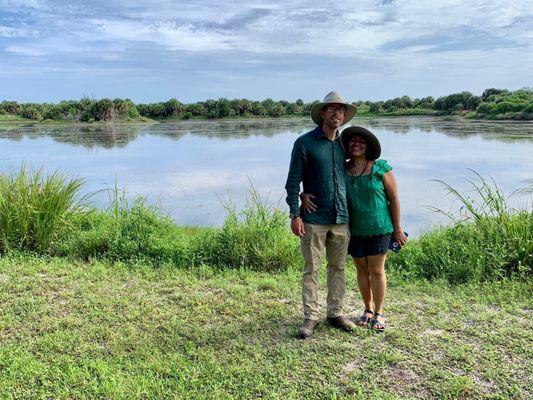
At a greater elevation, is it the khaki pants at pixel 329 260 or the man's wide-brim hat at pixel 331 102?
the man's wide-brim hat at pixel 331 102

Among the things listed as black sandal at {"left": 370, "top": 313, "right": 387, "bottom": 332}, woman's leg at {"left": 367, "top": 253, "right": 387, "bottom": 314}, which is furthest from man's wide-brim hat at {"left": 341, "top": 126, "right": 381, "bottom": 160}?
black sandal at {"left": 370, "top": 313, "right": 387, "bottom": 332}

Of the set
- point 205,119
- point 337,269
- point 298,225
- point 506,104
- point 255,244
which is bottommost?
point 255,244

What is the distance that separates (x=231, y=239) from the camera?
509 cm

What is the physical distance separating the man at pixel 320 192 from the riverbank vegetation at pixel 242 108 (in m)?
27.4

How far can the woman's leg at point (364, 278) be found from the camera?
325 cm

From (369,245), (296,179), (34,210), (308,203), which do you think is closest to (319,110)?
(296,179)

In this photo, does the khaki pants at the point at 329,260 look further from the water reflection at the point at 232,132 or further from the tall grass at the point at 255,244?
the water reflection at the point at 232,132

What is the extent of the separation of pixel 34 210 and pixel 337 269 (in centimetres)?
383

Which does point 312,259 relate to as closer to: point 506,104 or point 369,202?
point 369,202

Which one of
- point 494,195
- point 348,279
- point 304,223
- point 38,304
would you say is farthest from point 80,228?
point 494,195

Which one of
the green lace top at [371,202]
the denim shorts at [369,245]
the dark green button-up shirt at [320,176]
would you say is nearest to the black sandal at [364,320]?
the denim shorts at [369,245]

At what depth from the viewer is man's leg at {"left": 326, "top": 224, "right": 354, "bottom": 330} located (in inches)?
122

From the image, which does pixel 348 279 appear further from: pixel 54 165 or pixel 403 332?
pixel 54 165

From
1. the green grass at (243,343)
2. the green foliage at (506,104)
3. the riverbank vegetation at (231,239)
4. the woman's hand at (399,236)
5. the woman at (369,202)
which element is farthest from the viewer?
the green foliage at (506,104)
